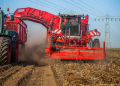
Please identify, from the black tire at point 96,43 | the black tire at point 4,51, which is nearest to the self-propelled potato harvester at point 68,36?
the black tire at point 96,43

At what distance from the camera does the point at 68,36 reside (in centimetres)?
1047

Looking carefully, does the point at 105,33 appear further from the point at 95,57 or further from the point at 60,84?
the point at 60,84

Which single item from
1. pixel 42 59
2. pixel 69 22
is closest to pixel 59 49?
pixel 42 59

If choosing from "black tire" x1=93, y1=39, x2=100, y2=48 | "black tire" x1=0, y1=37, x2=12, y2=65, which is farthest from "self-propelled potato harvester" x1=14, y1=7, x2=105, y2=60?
"black tire" x1=0, y1=37, x2=12, y2=65

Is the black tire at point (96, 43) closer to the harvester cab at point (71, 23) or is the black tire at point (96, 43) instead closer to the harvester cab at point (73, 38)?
the harvester cab at point (73, 38)

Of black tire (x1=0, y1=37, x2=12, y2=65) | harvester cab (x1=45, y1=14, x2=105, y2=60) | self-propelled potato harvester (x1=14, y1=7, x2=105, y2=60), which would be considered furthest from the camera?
harvester cab (x1=45, y1=14, x2=105, y2=60)

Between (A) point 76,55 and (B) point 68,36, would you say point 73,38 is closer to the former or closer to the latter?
(B) point 68,36

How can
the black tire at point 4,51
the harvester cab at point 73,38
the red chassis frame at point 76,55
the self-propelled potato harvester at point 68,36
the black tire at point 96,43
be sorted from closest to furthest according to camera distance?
1. the black tire at point 4,51
2. the red chassis frame at point 76,55
3. the self-propelled potato harvester at point 68,36
4. the harvester cab at point 73,38
5. the black tire at point 96,43

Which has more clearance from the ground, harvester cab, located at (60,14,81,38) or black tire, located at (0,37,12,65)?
harvester cab, located at (60,14,81,38)

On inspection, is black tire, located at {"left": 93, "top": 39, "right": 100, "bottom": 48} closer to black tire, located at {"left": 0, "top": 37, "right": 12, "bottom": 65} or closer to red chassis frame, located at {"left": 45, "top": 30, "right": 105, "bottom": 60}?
red chassis frame, located at {"left": 45, "top": 30, "right": 105, "bottom": 60}

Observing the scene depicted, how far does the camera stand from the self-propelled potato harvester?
7.69 meters

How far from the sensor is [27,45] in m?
14.1

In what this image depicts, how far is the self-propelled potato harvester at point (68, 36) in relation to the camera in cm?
769

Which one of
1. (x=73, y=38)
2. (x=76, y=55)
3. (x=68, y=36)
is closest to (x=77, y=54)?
(x=76, y=55)
